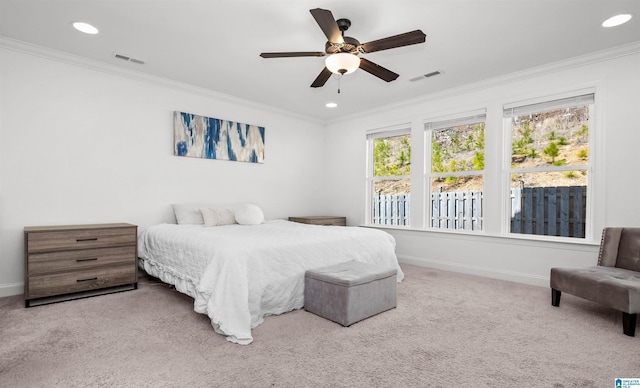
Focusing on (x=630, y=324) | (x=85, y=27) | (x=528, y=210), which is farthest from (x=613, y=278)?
(x=85, y=27)

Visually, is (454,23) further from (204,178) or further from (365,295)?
(204,178)

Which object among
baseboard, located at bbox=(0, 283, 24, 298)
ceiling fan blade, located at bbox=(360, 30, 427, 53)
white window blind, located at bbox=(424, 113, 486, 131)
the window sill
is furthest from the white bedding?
white window blind, located at bbox=(424, 113, 486, 131)

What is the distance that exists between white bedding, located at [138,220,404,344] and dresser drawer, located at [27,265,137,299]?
0.29 meters

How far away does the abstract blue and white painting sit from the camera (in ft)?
14.4

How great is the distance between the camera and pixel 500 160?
13.5 ft

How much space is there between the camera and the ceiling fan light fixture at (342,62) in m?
2.56

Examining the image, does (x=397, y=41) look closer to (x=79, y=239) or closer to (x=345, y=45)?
(x=345, y=45)

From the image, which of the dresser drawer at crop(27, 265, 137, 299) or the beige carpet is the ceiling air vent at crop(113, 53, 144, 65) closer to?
the dresser drawer at crop(27, 265, 137, 299)

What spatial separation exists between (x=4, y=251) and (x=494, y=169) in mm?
5506

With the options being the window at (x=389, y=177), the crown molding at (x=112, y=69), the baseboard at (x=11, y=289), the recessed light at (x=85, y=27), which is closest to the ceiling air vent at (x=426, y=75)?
the window at (x=389, y=177)

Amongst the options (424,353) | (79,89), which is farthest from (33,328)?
(424,353)

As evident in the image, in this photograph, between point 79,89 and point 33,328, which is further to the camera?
point 79,89

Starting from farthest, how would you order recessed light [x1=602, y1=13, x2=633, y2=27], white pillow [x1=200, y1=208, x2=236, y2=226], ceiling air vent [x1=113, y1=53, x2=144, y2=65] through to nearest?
white pillow [x1=200, y1=208, x2=236, y2=226], ceiling air vent [x1=113, y1=53, x2=144, y2=65], recessed light [x1=602, y1=13, x2=633, y2=27]

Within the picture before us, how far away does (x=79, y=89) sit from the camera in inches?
143
